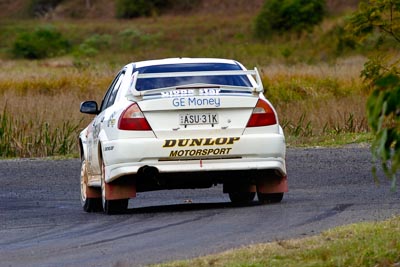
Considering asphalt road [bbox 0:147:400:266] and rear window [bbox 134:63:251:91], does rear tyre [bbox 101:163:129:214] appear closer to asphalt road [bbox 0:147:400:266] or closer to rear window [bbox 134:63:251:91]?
asphalt road [bbox 0:147:400:266]

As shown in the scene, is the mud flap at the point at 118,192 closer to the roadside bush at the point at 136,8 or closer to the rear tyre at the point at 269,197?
the rear tyre at the point at 269,197

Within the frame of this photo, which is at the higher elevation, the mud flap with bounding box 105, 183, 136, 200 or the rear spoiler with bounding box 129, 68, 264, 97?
the rear spoiler with bounding box 129, 68, 264, 97

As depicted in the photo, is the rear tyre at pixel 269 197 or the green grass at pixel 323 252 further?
the rear tyre at pixel 269 197

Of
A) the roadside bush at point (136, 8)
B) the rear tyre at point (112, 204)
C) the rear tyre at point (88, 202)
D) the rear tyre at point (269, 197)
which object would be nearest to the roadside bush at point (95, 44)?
the roadside bush at point (136, 8)

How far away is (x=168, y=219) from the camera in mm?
12352

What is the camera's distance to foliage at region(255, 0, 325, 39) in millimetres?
77688

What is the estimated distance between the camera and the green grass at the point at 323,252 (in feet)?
27.9

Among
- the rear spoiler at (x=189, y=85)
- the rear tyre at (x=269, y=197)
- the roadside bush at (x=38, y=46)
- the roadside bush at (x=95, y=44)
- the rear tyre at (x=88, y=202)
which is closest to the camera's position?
the rear spoiler at (x=189, y=85)

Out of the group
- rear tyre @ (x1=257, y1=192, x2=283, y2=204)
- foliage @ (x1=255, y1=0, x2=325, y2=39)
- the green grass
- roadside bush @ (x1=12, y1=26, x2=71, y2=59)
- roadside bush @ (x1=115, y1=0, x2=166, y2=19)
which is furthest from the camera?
roadside bush @ (x1=115, y1=0, x2=166, y2=19)

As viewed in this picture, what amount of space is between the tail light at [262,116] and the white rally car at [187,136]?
0.03ft

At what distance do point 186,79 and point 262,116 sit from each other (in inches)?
37.0

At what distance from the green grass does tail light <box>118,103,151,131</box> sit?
3.11 metres

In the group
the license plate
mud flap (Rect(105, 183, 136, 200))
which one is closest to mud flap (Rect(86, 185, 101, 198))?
mud flap (Rect(105, 183, 136, 200))

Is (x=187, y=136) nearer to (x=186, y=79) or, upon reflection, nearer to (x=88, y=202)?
(x=186, y=79)
